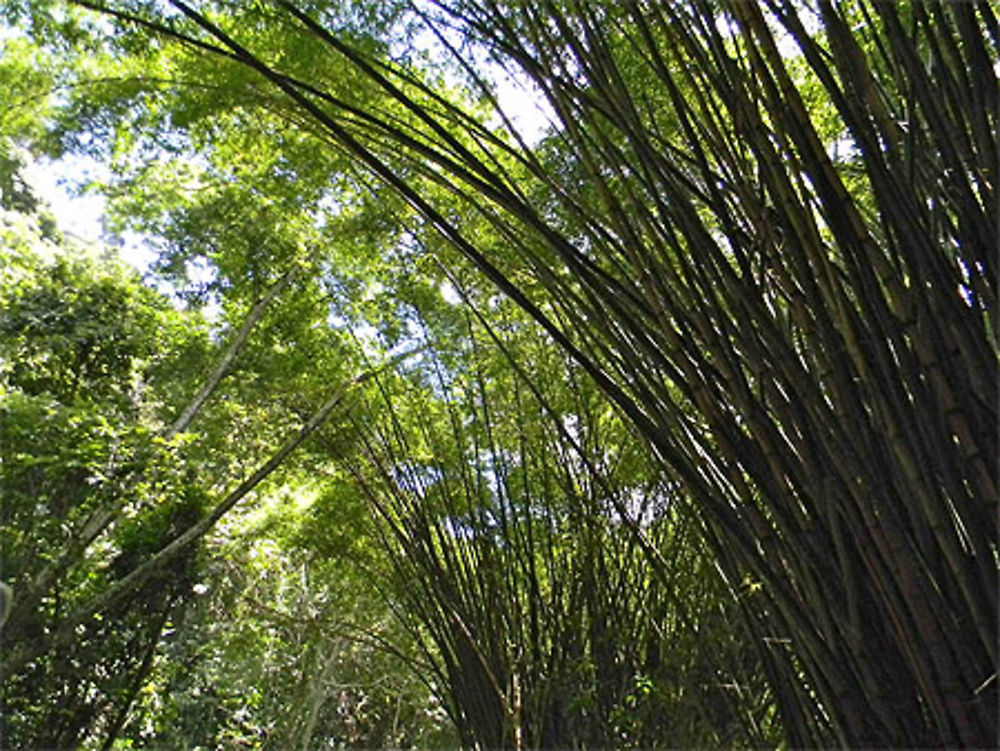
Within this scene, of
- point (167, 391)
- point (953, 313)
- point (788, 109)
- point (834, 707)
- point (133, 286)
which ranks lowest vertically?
point (834, 707)

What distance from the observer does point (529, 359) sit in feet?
13.9

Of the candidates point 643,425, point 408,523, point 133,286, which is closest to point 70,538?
point 133,286

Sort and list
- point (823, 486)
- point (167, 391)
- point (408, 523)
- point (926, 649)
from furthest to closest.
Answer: point (167, 391) → point (408, 523) → point (823, 486) → point (926, 649)

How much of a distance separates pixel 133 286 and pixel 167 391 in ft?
2.33

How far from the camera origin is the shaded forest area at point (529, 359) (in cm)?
113

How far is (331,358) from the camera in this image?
4.92 meters

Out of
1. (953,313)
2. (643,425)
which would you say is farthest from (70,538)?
(953,313)

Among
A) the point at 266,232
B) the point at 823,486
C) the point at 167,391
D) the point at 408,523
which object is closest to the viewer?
the point at 823,486

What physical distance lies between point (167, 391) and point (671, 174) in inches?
176

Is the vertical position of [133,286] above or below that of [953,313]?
above

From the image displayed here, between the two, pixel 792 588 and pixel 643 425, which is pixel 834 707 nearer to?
pixel 792 588

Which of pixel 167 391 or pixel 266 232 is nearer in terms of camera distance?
pixel 266 232

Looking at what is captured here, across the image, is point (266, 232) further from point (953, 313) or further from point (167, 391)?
point (953, 313)

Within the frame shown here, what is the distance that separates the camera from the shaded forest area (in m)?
1.13
